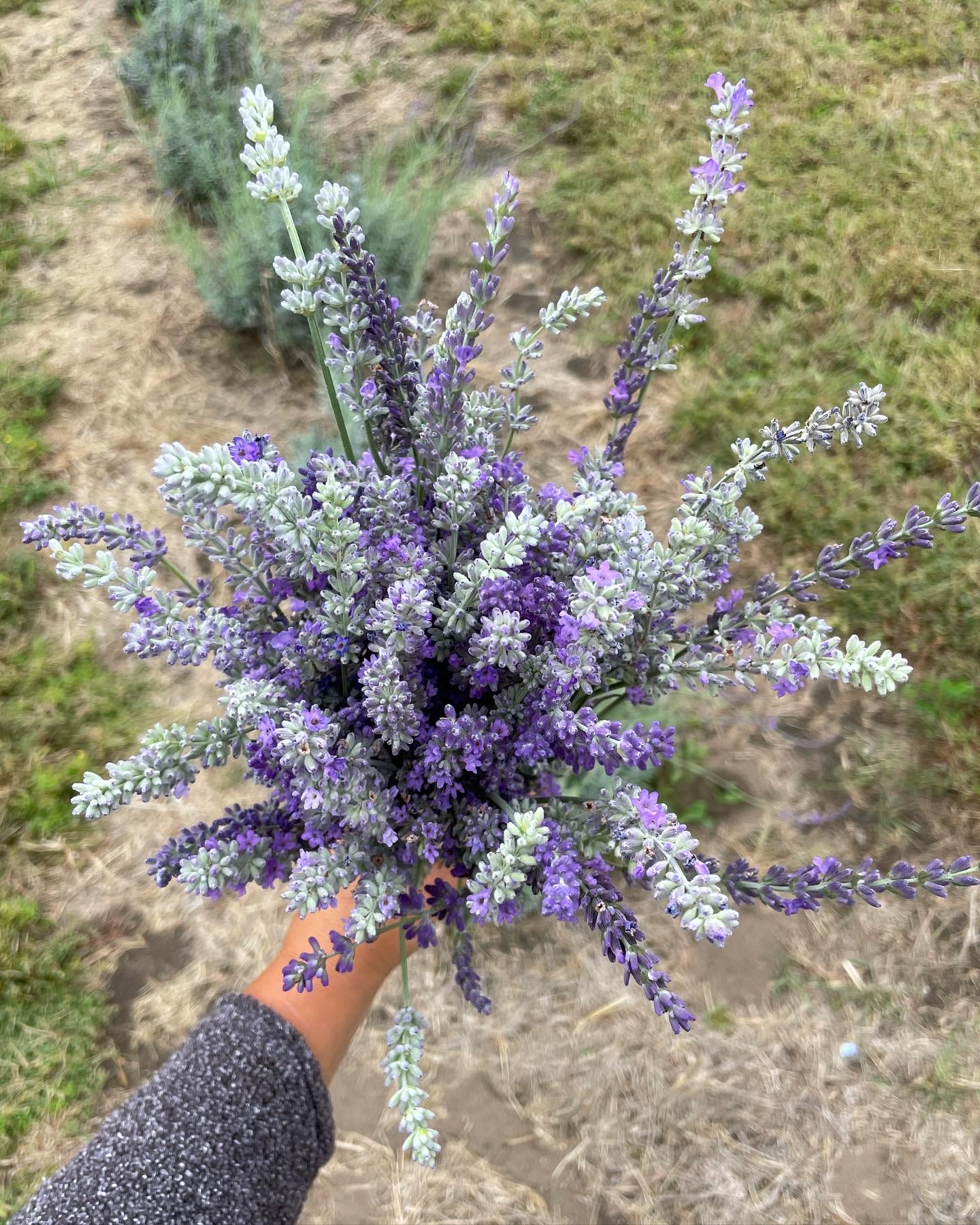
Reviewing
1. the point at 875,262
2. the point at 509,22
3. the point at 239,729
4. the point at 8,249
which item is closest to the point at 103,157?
the point at 8,249

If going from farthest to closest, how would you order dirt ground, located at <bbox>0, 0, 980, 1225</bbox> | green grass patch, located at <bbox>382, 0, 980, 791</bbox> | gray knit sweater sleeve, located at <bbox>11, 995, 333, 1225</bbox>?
green grass patch, located at <bbox>382, 0, 980, 791</bbox>
dirt ground, located at <bbox>0, 0, 980, 1225</bbox>
gray knit sweater sleeve, located at <bbox>11, 995, 333, 1225</bbox>

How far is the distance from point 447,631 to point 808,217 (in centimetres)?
231

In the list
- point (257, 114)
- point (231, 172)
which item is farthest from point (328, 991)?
point (231, 172)

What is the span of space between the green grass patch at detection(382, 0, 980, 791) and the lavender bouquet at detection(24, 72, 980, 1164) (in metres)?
1.35

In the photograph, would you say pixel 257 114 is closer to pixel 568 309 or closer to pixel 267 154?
pixel 267 154

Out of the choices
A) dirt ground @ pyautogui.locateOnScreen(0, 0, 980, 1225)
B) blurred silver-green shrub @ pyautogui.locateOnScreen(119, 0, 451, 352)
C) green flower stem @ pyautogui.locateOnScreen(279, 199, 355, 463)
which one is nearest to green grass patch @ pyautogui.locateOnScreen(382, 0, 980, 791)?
dirt ground @ pyautogui.locateOnScreen(0, 0, 980, 1225)

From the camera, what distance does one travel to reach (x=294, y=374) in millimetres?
2441

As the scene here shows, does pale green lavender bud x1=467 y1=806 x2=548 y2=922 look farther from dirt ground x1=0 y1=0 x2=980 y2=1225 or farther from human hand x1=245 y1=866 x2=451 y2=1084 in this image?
dirt ground x1=0 y1=0 x2=980 y2=1225

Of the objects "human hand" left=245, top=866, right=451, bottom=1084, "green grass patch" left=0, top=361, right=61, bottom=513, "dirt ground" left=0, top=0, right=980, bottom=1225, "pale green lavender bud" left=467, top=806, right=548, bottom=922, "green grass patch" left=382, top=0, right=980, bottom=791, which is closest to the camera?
"pale green lavender bud" left=467, top=806, right=548, bottom=922

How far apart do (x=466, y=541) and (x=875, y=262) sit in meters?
2.13

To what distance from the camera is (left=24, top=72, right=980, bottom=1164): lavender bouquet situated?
32.1 inches

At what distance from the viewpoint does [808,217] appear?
255 centimetres

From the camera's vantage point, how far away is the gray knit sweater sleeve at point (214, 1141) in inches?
45.8

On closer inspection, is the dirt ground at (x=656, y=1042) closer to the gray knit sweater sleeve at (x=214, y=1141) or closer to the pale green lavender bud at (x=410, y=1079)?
the gray knit sweater sleeve at (x=214, y=1141)
